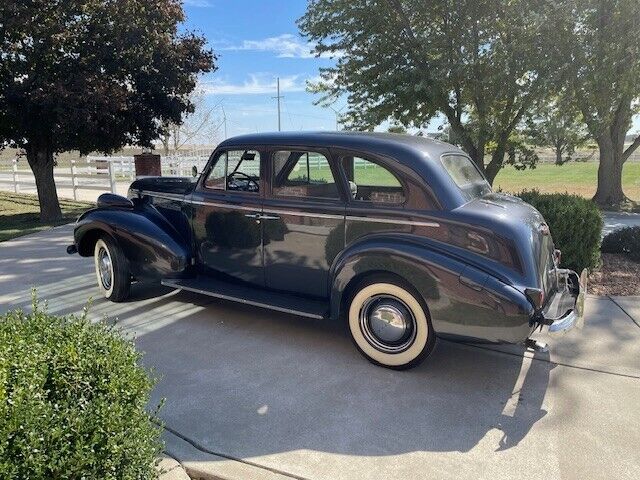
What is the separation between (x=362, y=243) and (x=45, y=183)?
423 inches

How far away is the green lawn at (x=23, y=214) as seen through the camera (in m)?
10.4

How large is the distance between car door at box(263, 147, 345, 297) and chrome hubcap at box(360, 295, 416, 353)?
19.5 inches

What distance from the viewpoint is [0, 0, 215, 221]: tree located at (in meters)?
9.81

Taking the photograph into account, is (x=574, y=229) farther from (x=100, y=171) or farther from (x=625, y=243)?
(x=100, y=171)

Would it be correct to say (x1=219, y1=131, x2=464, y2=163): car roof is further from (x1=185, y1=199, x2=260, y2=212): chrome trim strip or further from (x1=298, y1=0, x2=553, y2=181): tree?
(x1=298, y1=0, x2=553, y2=181): tree

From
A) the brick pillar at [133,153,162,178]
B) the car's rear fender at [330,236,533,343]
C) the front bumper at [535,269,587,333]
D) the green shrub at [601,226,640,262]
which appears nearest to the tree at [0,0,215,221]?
the brick pillar at [133,153,162,178]

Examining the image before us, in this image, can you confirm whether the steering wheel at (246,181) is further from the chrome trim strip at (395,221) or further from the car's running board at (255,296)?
the chrome trim strip at (395,221)

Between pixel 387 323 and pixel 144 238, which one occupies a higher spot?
pixel 144 238

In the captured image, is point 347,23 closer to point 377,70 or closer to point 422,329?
point 377,70

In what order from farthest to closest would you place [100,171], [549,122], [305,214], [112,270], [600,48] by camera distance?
[100,171], [549,122], [600,48], [112,270], [305,214]

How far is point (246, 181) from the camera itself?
15.5ft

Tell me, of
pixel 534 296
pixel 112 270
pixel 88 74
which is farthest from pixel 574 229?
pixel 88 74

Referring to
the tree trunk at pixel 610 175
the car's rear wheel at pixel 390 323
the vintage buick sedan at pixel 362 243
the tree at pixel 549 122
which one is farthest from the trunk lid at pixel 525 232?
the tree trunk at pixel 610 175

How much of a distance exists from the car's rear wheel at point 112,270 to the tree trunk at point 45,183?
751 centimetres
